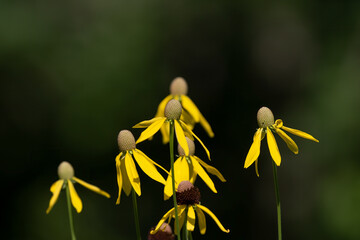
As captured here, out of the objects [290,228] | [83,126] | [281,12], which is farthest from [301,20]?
[83,126]

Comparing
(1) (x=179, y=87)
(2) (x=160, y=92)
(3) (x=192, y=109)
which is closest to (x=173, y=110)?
(3) (x=192, y=109)

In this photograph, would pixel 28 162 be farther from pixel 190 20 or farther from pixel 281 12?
pixel 281 12

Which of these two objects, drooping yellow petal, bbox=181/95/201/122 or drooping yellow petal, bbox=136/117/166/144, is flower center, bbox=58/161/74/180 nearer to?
drooping yellow petal, bbox=136/117/166/144

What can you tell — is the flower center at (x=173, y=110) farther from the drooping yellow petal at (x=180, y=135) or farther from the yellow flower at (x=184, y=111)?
the yellow flower at (x=184, y=111)

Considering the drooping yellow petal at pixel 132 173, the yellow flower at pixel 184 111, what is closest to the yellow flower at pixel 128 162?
the drooping yellow petal at pixel 132 173

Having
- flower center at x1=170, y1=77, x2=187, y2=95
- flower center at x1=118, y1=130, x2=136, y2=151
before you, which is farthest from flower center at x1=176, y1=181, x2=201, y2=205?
flower center at x1=170, y1=77, x2=187, y2=95

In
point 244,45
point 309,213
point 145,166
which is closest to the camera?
point 145,166

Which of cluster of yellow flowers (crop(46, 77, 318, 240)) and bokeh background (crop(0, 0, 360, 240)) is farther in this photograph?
bokeh background (crop(0, 0, 360, 240))
